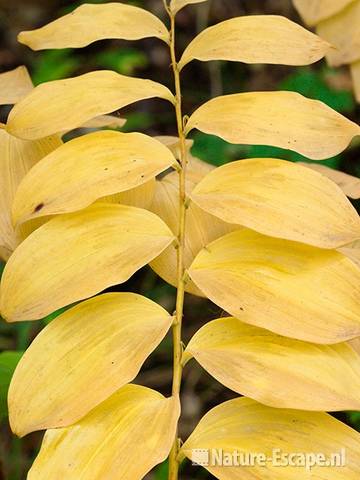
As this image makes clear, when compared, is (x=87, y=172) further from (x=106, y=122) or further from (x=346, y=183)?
(x=346, y=183)

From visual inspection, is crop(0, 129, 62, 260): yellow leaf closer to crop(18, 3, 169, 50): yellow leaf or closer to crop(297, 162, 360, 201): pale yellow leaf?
crop(18, 3, 169, 50): yellow leaf

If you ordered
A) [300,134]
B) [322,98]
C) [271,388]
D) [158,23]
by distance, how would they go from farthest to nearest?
[322,98], [158,23], [300,134], [271,388]

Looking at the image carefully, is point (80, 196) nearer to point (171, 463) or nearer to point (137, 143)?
point (137, 143)

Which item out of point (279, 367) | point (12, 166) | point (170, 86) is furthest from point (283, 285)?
point (170, 86)

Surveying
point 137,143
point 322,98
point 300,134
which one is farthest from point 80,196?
point 322,98

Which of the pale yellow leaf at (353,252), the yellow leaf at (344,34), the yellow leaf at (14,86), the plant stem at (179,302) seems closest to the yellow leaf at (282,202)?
the plant stem at (179,302)

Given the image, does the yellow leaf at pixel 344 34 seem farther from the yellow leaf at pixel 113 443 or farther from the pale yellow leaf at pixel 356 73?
the yellow leaf at pixel 113 443

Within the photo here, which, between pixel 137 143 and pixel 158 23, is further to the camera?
pixel 158 23
